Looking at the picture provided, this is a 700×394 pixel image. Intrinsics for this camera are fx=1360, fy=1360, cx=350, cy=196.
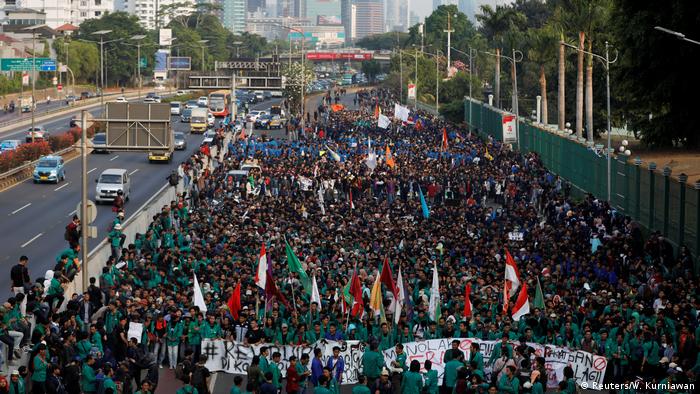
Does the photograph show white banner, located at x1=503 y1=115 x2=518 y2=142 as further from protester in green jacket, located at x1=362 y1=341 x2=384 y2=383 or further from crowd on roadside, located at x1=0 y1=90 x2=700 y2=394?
protester in green jacket, located at x1=362 y1=341 x2=384 y2=383

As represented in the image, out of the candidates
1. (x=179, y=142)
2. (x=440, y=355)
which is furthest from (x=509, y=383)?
(x=179, y=142)

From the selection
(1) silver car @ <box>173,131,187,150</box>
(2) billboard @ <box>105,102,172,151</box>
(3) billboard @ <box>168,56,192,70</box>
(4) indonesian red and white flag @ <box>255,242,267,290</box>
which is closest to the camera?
(4) indonesian red and white flag @ <box>255,242,267,290</box>

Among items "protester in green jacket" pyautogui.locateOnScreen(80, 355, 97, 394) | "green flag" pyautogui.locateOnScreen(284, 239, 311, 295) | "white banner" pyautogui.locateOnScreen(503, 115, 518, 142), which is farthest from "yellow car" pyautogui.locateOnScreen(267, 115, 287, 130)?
"protester in green jacket" pyautogui.locateOnScreen(80, 355, 97, 394)

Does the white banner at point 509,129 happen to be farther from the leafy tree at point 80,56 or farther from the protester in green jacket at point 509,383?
the leafy tree at point 80,56

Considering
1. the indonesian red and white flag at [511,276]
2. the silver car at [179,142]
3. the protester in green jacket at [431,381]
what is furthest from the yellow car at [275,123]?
the protester in green jacket at [431,381]

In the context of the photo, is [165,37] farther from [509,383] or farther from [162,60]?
[509,383]
